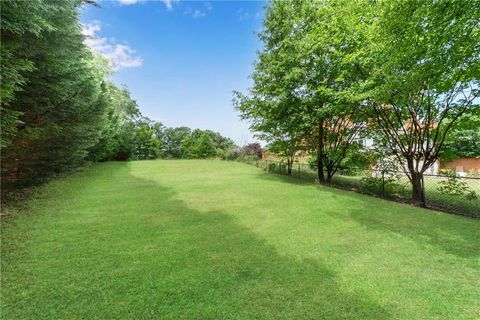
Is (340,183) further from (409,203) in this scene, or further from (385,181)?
(409,203)

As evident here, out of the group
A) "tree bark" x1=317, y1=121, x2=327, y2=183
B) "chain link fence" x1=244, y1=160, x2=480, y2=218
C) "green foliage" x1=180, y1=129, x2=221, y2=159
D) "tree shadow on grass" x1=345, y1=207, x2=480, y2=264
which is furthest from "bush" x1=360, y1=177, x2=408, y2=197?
"green foliage" x1=180, y1=129, x2=221, y2=159

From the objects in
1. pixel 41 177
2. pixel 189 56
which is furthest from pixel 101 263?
pixel 189 56

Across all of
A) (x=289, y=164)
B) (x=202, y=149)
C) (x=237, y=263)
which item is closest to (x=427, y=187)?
(x=237, y=263)

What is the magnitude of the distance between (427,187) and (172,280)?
295 inches

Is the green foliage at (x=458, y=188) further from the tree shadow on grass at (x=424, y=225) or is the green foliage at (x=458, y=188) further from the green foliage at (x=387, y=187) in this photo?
the green foliage at (x=387, y=187)

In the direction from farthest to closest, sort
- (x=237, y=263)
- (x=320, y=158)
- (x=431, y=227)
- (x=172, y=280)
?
(x=320, y=158) → (x=431, y=227) → (x=237, y=263) → (x=172, y=280)

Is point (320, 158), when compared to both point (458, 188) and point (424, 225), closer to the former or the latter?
point (458, 188)

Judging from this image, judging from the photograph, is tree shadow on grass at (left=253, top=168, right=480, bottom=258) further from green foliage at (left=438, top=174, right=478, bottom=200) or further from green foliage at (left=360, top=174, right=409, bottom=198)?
green foliage at (left=360, top=174, right=409, bottom=198)

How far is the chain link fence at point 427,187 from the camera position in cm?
668

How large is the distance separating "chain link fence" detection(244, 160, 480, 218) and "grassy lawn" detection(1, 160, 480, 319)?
1196mm

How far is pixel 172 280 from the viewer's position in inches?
116

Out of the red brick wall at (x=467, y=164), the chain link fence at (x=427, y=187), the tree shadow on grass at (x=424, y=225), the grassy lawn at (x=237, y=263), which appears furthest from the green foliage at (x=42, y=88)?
the red brick wall at (x=467, y=164)

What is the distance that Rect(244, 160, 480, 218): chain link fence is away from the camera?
21.9ft

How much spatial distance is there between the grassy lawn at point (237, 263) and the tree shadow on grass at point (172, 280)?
0.05 ft
